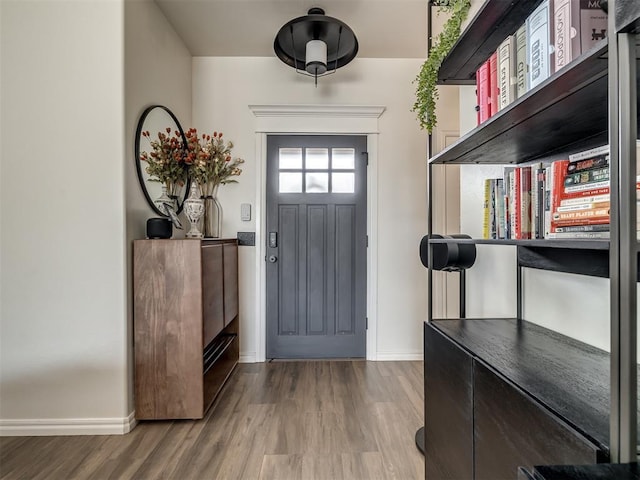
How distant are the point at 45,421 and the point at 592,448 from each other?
2.50 meters

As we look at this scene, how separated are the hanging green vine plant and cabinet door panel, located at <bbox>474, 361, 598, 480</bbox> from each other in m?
1.09

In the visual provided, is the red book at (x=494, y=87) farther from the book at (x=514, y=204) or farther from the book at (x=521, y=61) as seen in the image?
the book at (x=514, y=204)

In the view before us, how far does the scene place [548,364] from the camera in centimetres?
94

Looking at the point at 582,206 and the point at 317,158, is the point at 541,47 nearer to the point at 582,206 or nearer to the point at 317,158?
the point at 582,206

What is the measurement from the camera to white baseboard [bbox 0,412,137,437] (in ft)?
6.10

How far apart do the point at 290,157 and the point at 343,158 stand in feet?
1.56

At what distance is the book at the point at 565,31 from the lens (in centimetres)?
76

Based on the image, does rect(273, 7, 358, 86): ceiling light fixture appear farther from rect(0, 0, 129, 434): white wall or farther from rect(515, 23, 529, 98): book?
rect(515, 23, 529, 98): book

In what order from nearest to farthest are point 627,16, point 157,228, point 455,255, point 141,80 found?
point 627,16 → point 455,255 → point 157,228 → point 141,80

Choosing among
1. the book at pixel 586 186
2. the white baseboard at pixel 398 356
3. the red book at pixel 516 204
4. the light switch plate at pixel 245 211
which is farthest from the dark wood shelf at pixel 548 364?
the light switch plate at pixel 245 211

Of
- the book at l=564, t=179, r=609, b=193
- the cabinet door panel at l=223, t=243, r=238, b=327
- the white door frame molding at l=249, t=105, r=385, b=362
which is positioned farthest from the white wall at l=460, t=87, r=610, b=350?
the cabinet door panel at l=223, t=243, r=238, b=327

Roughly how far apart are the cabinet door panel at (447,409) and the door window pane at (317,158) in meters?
1.93

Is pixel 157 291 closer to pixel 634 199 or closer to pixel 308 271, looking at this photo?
pixel 308 271

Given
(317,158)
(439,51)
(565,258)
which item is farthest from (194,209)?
(565,258)
